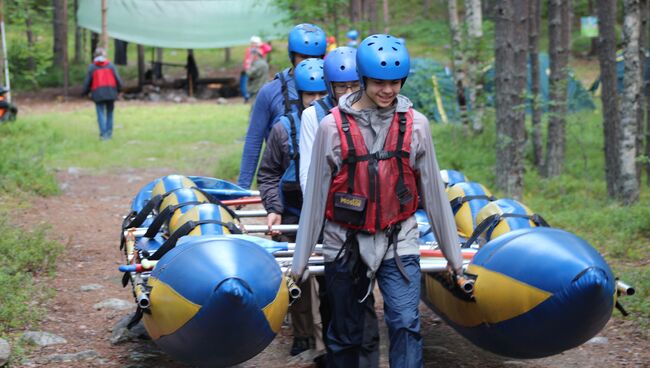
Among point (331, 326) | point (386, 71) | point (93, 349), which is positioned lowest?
point (93, 349)

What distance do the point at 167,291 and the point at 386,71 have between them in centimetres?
163

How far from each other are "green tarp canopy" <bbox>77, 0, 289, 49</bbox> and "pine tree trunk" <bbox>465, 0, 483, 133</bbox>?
10.3m

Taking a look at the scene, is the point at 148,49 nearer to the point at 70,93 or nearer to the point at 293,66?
the point at 70,93

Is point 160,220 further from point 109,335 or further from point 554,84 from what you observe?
point 554,84

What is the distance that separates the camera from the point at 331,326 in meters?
5.07

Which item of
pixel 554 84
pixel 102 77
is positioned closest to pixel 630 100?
pixel 554 84

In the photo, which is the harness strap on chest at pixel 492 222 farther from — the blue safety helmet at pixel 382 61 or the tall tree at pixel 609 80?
the tall tree at pixel 609 80

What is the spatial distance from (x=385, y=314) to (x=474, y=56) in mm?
12231

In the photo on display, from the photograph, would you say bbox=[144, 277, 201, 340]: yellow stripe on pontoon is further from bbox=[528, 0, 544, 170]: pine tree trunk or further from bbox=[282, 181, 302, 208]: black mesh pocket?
bbox=[528, 0, 544, 170]: pine tree trunk

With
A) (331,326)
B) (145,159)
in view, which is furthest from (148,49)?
(331,326)

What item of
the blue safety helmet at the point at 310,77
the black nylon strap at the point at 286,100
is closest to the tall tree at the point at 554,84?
the black nylon strap at the point at 286,100

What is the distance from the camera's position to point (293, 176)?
20.8 ft

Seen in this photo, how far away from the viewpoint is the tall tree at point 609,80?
12.1 meters

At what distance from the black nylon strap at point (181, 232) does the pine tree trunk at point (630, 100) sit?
616 cm
